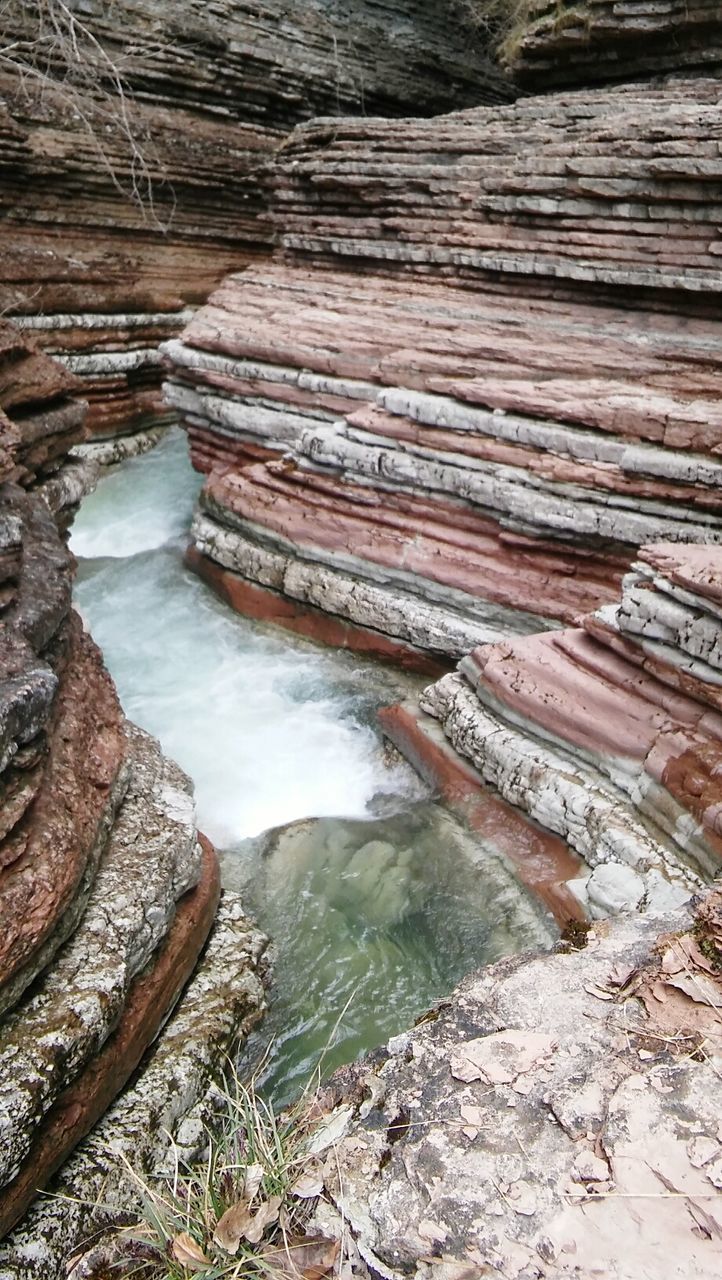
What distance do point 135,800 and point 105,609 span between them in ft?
11.5

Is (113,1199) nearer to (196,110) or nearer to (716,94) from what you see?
(716,94)

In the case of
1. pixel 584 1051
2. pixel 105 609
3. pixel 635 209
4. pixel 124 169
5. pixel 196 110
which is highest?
pixel 196 110

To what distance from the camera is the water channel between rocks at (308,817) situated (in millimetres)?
4031

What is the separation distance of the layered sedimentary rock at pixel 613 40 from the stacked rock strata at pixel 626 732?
6.55 m

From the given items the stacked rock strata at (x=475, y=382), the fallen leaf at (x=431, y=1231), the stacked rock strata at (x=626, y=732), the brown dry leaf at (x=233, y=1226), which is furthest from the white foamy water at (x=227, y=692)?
the fallen leaf at (x=431, y=1231)

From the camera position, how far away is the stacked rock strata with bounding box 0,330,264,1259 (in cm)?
288

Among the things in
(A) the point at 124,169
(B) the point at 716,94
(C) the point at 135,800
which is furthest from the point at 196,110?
(C) the point at 135,800

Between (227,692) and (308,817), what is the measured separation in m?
1.54

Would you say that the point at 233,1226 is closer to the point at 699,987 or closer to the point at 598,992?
the point at 598,992

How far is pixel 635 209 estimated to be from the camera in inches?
251

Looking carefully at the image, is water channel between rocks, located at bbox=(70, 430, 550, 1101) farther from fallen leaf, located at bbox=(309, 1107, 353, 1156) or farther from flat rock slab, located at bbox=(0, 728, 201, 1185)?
fallen leaf, located at bbox=(309, 1107, 353, 1156)

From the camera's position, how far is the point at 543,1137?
1.83 metres

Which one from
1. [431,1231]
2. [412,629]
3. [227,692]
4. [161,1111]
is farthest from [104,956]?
[412,629]

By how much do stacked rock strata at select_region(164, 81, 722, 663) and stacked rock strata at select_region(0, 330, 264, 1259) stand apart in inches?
100
